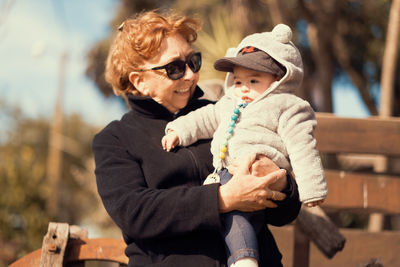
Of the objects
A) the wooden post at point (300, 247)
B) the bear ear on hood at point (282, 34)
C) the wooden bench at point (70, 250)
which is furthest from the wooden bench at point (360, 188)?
the bear ear on hood at point (282, 34)

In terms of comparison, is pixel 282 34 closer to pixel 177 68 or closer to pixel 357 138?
pixel 177 68

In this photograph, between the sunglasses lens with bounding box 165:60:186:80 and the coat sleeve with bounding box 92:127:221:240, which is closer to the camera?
the coat sleeve with bounding box 92:127:221:240

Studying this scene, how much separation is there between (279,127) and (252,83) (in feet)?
0.98

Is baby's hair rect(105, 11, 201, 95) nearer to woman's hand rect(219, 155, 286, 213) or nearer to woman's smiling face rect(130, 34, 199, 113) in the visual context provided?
woman's smiling face rect(130, 34, 199, 113)

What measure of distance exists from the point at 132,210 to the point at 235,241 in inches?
20.2

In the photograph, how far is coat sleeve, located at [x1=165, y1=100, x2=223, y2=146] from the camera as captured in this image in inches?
112

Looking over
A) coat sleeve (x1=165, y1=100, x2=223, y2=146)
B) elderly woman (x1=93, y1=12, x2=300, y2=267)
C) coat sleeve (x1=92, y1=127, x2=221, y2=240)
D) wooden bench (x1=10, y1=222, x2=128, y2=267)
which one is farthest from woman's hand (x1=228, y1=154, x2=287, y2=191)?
wooden bench (x1=10, y1=222, x2=128, y2=267)

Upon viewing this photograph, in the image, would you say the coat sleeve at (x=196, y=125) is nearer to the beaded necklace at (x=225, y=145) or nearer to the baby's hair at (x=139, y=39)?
the beaded necklace at (x=225, y=145)

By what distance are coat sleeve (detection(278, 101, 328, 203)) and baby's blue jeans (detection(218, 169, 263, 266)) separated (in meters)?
0.28

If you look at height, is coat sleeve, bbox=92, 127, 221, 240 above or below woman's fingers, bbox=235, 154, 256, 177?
below

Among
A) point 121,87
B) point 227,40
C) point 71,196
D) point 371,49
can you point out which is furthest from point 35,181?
point 71,196

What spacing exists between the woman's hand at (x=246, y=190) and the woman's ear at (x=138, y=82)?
0.86 metres

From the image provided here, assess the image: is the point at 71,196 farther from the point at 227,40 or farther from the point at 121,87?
the point at 121,87

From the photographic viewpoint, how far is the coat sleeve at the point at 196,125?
9.32ft
